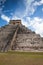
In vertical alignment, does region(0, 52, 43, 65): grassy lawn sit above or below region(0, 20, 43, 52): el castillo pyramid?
below

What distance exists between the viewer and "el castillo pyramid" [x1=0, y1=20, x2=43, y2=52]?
31.0 meters

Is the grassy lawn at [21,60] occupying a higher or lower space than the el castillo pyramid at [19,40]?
lower

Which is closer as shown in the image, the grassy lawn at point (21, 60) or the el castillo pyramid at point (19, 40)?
the grassy lawn at point (21, 60)

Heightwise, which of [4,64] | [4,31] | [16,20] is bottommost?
[4,64]

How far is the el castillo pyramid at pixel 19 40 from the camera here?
31.0 metres

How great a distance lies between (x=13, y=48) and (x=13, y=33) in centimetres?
474

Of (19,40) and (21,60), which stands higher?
(19,40)

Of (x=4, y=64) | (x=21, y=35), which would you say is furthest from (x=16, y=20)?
(x=4, y=64)

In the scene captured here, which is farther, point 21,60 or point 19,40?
point 19,40

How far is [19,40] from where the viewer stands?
33250 mm

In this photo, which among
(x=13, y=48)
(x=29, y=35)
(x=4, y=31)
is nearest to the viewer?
(x=13, y=48)

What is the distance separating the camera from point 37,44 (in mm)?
31828

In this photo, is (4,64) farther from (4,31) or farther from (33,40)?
(4,31)

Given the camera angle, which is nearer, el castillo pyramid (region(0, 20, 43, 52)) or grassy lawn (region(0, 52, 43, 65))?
grassy lawn (region(0, 52, 43, 65))
